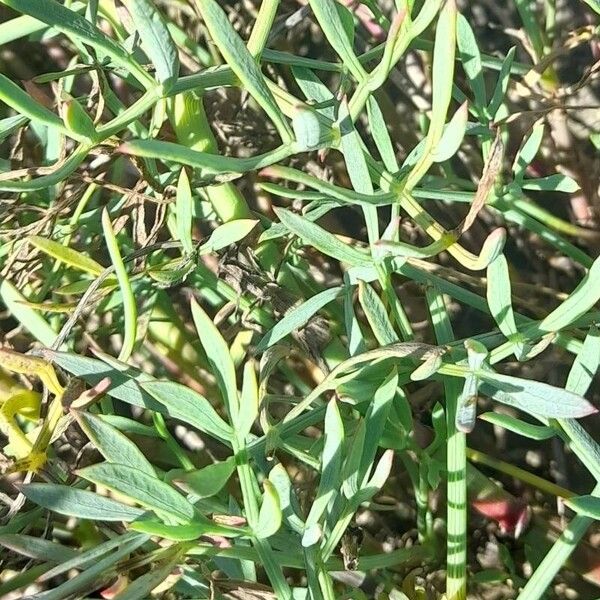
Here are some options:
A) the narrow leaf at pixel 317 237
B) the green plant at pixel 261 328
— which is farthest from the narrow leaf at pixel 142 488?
the narrow leaf at pixel 317 237

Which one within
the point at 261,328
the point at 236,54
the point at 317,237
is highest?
the point at 236,54

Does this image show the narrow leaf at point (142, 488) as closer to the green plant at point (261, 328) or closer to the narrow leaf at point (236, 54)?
the green plant at point (261, 328)

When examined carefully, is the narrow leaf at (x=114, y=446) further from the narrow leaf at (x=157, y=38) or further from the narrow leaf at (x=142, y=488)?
the narrow leaf at (x=157, y=38)

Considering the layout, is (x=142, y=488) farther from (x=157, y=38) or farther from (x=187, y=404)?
(x=157, y=38)

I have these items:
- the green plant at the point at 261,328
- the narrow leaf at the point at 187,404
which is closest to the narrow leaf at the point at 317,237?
the green plant at the point at 261,328

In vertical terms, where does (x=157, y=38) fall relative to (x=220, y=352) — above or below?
above

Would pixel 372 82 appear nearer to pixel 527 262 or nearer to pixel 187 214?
pixel 187 214

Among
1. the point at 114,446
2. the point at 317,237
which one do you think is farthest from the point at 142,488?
the point at 317,237

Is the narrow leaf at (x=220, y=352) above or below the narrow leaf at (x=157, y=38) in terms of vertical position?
below
